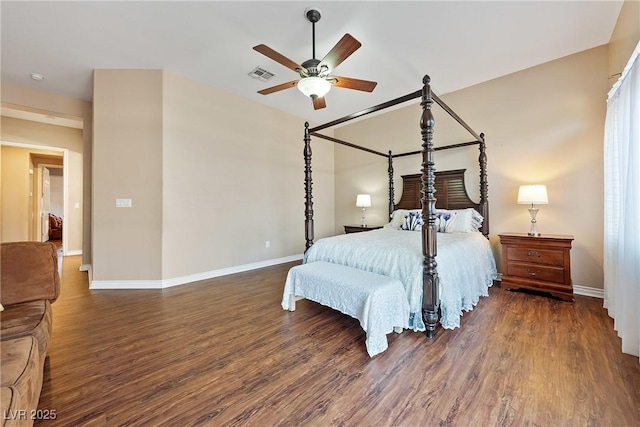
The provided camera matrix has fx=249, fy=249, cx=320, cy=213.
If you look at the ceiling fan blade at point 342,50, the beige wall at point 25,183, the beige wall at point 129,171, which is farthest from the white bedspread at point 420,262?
the beige wall at point 25,183

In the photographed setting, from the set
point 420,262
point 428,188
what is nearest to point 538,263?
point 420,262

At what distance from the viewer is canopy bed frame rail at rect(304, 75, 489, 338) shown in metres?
2.15

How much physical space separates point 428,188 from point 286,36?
229cm

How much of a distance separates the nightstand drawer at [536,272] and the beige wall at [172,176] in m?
3.97

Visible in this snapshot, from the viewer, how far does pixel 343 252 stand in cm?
279

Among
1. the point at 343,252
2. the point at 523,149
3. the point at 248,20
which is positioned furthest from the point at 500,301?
the point at 248,20

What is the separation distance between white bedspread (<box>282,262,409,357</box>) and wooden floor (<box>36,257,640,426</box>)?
0.57ft

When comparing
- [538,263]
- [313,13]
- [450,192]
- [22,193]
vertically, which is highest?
[313,13]

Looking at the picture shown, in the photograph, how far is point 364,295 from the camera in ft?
6.61

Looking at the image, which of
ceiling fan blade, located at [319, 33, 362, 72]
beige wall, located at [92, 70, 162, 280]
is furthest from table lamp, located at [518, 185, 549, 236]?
beige wall, located at [92, 70, 162, 280]

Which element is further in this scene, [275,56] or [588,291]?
[588,291]

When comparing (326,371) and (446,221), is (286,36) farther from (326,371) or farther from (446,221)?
(326,371)

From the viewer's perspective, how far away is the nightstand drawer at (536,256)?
9.71ft

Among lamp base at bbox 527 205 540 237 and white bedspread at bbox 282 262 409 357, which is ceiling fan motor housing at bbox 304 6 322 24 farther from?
lamp base at bbox 527 205 540 237
